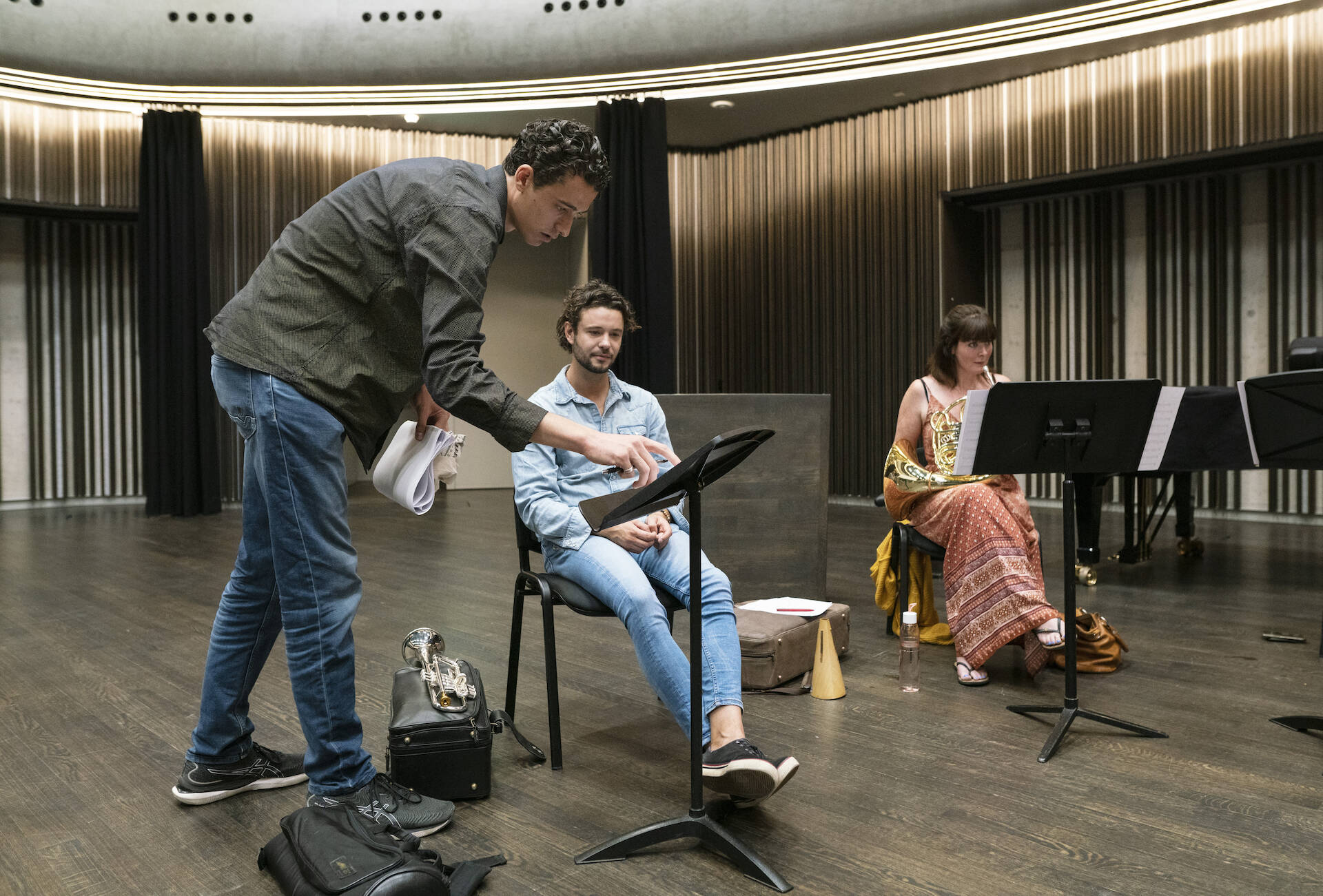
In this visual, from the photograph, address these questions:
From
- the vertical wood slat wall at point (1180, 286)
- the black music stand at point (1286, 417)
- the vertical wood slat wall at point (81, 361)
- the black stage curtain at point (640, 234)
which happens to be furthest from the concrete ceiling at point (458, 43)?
the black music stand at point (1286, 417)

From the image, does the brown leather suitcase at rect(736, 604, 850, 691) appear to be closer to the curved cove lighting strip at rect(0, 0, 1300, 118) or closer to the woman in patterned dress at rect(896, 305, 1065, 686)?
the woman in patterned dress at rect(896, 305, 1065, 686)

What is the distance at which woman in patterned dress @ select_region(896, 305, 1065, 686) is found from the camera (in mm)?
3311

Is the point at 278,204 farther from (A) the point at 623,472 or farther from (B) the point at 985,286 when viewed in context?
(A) the point at 623,472

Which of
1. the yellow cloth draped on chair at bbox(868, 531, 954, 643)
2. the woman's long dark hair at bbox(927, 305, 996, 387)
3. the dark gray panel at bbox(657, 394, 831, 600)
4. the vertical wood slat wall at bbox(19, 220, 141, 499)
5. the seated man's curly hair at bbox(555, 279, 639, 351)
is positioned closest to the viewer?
the seated man's curly hair at bbox(555, 279, 639, 351)

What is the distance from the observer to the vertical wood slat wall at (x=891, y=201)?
7.03 meters

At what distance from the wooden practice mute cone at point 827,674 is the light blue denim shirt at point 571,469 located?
→ 2.29ft

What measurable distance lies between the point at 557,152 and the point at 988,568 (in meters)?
2.21

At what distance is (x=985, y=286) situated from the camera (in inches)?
339

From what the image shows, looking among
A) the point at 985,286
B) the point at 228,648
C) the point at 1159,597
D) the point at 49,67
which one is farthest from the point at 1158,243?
the point at 49,67

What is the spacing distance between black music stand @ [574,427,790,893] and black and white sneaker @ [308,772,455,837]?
360 millimetres

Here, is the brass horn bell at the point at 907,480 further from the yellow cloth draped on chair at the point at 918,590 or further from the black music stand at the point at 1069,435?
the black music stand at the point at 1069,435

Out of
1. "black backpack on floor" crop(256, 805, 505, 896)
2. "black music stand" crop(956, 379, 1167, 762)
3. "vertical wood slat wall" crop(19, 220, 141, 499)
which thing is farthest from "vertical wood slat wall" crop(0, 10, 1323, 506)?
"black backpack on floor" crop(256, 805, 505, 896)

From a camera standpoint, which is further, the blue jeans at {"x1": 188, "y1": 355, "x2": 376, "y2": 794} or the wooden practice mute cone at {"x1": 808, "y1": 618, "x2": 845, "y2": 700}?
the wooden practice mute cone at {"x1": 808, "y1": 618, "x2": 845, "y2": 700}

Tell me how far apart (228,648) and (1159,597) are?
411 centimetres
